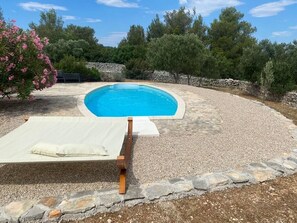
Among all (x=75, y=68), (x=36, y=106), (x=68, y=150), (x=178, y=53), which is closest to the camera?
(x=68, y=150)

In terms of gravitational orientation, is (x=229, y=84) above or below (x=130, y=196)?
above

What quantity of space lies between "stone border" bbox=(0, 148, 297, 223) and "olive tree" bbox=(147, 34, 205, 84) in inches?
565

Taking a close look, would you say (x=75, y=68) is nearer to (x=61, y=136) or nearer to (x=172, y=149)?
(x=61, y=136)

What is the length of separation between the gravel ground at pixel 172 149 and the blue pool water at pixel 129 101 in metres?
1.97

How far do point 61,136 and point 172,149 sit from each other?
2672 mm

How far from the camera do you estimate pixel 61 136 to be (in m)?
5.34

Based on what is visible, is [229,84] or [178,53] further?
[229,84]

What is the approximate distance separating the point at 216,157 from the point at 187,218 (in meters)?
2.21

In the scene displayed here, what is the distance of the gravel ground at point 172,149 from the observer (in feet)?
14.6

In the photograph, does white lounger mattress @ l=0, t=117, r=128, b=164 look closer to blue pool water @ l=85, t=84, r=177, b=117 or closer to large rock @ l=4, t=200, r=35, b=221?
large rock @ l=4, t=200, r=35, b=221

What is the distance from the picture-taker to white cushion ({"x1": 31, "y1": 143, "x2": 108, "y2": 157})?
4203mm

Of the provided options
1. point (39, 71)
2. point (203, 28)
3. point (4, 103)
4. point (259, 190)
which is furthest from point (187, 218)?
point (203, 28)

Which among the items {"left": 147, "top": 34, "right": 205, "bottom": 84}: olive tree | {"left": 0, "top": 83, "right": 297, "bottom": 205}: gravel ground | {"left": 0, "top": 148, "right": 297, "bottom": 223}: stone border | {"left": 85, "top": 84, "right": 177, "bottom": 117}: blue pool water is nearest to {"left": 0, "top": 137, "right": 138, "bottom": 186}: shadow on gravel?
{"left": 0, "top": 83, "right": 297, "bottom": 205}: gravel ground

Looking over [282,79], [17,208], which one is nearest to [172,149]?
[17,208]
